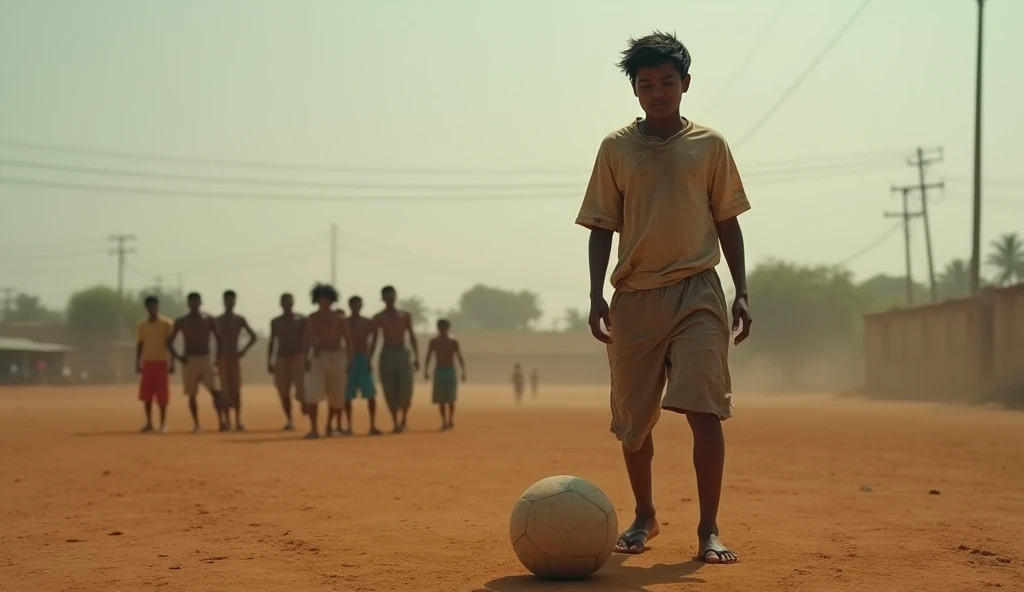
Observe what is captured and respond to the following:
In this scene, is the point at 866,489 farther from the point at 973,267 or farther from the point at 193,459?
the point at 973,267

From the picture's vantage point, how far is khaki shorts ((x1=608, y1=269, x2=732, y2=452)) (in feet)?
18.3

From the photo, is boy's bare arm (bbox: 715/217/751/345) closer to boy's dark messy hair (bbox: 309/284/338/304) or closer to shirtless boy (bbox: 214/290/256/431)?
boy's dark messy hair (bbox: 309/284/338/304)

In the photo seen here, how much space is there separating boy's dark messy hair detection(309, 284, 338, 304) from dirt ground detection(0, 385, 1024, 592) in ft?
11.0

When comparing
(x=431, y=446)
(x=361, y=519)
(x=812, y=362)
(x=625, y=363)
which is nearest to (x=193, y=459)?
(x=431, y=446)

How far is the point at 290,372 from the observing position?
62.6 feet

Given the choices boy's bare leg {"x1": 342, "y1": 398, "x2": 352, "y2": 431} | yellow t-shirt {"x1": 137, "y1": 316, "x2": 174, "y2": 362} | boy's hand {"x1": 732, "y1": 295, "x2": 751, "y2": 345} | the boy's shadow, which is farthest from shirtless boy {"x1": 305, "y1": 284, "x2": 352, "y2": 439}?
the boy's shadow

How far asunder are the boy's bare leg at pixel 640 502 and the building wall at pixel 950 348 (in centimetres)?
2950

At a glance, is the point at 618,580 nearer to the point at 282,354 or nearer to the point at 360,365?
the point at 360,365

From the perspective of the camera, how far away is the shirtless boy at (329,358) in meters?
17.5

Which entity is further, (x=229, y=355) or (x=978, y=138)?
(x=978, y=138)

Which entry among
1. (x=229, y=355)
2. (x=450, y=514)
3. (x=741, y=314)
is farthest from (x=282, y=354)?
(x=741, y=314)

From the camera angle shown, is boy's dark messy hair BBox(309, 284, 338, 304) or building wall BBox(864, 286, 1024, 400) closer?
boy's dark messy hair BBox(309, 284, 338, 304)

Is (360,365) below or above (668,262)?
below

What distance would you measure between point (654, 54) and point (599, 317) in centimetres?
133
